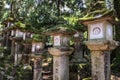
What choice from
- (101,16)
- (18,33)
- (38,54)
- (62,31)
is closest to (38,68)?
(38,54)

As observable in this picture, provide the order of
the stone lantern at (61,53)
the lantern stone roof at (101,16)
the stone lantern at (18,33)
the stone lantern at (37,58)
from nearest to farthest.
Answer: the lantern stone roof at (101,16) → the stone lantern at (61,53) → the stone lantern at (37,58) → the stone lantern at (18,33)

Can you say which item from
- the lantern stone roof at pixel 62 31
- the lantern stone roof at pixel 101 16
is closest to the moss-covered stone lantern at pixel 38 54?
the lantern stone roof at pixel 62 31

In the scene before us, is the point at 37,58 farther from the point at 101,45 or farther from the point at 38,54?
the point at 101,45

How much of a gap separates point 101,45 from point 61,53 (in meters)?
2.49

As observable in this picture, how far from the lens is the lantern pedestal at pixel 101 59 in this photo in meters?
7.49

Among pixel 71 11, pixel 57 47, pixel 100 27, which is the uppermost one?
pixel 71 11

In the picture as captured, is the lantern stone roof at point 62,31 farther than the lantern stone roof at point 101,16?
Yes

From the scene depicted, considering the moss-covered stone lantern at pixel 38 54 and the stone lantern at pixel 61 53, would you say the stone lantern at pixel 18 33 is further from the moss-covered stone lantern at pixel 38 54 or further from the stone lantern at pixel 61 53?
the stone lantern at pixel 61 53

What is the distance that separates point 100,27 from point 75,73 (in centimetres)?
519

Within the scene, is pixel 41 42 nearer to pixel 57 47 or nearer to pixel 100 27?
pixel 57 47

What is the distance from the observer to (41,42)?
1212 centimetres

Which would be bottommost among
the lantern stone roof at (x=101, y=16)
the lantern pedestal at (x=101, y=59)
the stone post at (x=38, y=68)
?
the stone post at (x=38, y=68)

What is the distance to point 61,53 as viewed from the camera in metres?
9.50

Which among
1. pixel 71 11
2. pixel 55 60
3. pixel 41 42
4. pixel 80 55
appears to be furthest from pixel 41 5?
pixel 55 60
